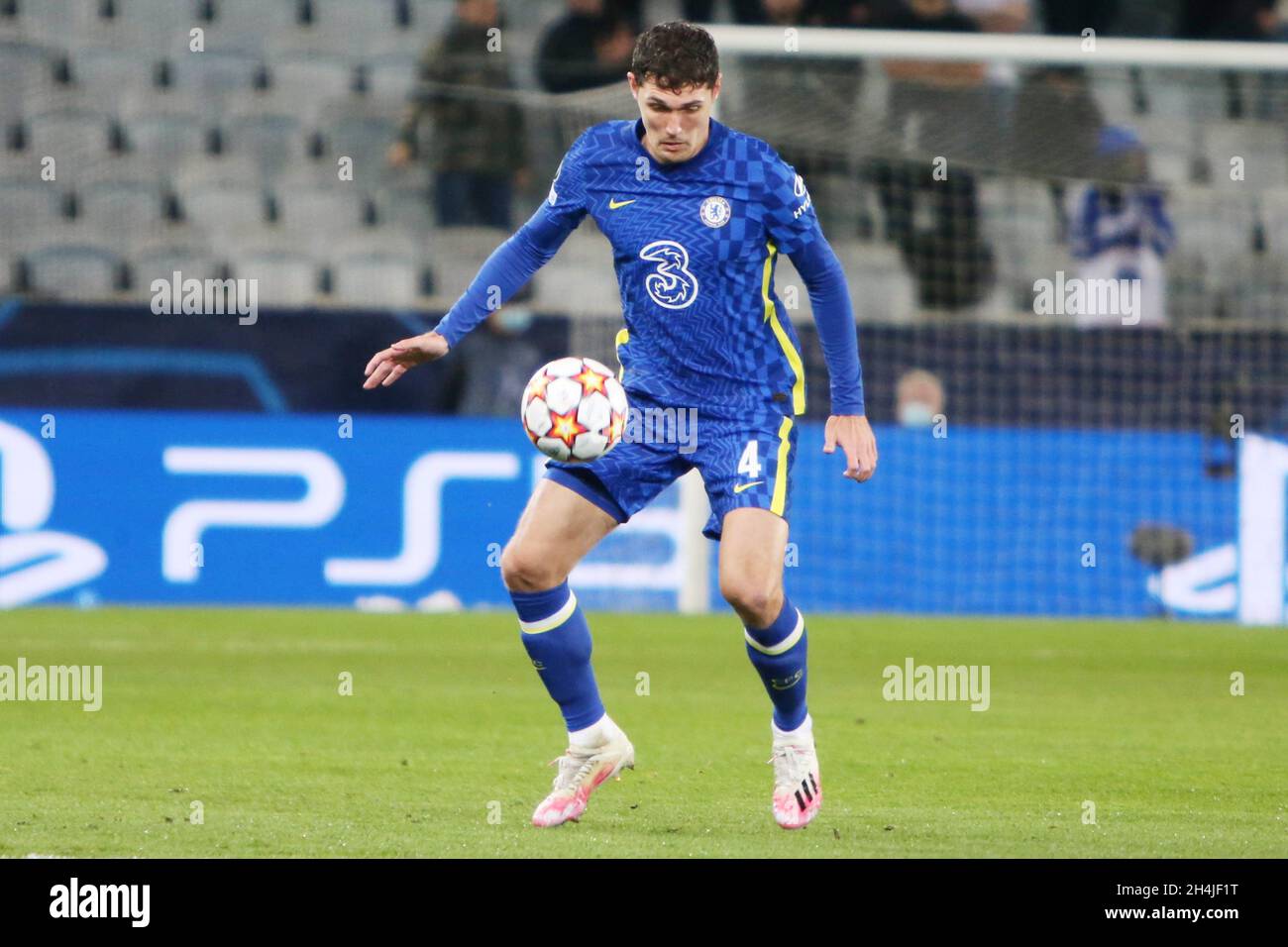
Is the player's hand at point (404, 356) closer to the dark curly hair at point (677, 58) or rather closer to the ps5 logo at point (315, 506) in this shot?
the dark curly hair at point (677, 58)

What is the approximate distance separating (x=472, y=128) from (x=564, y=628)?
9.52 m

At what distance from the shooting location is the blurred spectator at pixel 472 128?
48.3ft

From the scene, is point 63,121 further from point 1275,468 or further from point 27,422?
point 1275,468

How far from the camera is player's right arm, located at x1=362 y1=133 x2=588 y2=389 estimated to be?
230 inches

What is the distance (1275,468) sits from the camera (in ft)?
41.2

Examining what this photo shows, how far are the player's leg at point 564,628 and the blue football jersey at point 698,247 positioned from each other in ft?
1.46

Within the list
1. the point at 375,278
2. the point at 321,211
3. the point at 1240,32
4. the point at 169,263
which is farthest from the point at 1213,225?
the point at 169,263

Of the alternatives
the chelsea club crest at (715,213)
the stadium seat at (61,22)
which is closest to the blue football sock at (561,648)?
the chelsea club crest at (715,213)

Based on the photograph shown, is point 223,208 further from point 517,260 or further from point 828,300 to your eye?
point 828,300

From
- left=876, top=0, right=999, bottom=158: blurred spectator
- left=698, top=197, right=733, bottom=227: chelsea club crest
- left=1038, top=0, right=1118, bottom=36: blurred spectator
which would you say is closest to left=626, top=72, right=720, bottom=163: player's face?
left=698, top=197, right=733, bottom=227: chelsea club crest

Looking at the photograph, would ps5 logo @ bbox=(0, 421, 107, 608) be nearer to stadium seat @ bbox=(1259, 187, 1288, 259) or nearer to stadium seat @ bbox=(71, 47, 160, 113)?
stadium seat @ bbox=(71, 47, 160, 113)

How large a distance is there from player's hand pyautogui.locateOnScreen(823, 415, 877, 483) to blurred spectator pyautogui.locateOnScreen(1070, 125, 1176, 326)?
8.15m

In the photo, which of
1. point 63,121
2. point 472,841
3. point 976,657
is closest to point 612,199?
point 472,841

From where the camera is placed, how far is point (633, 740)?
25.0 feet
